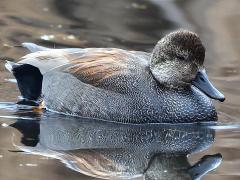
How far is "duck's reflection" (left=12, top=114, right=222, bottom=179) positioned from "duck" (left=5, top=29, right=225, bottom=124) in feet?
0.43

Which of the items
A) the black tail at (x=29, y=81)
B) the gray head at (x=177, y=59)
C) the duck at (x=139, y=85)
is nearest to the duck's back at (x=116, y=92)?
the duck at (x=139, y=85)

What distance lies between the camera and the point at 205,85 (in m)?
10.0

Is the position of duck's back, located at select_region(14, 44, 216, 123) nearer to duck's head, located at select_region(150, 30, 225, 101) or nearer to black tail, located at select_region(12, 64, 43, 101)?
duck's head, located at select_region(150, 30, 225, 101)

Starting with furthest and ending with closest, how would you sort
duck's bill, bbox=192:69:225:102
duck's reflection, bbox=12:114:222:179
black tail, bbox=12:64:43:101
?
1. black tail, bbox=12:64:43:101
2. duck's bill, bbox=192:69:225:102
3. duck's reflection, bbox=12:114:222:179

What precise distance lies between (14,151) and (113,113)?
156 cm

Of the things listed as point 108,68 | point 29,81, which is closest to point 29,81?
point 29,81

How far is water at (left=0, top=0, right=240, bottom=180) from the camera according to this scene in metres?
8.44

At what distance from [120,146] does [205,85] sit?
1375 mm

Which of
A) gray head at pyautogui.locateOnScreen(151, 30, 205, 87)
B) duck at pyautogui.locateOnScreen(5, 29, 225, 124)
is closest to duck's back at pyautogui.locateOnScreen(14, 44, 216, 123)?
duck at pyautogui.locateOnScreen(5, 29, 225, 124)

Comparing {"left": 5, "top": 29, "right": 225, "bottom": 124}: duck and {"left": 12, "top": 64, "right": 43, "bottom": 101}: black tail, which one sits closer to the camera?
{"left": 5, "top": 29, "right": 225, "bottom": 124}: duck

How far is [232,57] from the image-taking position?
42.8 ft

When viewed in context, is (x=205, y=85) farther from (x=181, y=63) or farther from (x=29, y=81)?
(x=29, y=81)

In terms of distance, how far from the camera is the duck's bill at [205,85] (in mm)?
9945

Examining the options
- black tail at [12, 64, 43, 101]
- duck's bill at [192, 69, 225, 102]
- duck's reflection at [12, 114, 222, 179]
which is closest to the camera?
duck's reflection at [12, 114, 222, 179]
